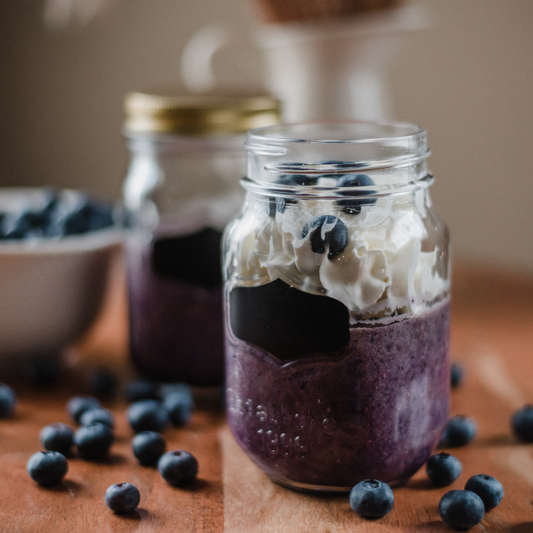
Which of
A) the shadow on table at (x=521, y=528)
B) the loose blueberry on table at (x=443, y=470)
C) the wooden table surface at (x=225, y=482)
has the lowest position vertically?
the wooden table surface at (x=225, y=482)

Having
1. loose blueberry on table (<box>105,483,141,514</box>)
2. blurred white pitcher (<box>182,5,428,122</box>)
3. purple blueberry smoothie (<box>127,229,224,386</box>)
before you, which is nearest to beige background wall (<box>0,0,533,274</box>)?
blurred white pitcher (<box>182,5,428,122</box>)

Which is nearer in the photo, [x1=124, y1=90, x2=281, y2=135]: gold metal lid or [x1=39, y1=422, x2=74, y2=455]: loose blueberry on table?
[x1=39, y1=422, x2=74, y2=455]: loose blueberry on table

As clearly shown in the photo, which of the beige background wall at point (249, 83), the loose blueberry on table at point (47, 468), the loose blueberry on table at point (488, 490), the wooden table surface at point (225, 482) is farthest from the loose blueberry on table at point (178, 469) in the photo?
the beige background wall at point (249, 83)

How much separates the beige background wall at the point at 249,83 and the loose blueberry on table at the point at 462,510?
1581 millimetres

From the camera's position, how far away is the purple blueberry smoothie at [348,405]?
78 cm

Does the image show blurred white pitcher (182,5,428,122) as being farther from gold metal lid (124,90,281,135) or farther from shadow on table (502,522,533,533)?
shadow on table (502,522,533,533)

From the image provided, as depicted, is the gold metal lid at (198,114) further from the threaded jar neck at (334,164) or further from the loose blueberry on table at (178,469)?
the loose blueberry on table at (178,469)

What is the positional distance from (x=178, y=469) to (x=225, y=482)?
64 millimetres

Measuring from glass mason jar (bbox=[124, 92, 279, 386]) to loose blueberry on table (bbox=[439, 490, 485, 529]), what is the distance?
0.49 m

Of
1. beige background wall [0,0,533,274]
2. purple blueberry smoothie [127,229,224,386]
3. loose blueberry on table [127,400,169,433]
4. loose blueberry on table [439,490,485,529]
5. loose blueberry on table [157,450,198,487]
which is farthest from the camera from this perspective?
beige background wall [0,0,533,274]

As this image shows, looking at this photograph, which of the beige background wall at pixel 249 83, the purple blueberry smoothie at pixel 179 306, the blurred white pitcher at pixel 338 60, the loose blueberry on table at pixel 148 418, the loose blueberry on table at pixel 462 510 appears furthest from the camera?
the beige background wall at pixel 249 83

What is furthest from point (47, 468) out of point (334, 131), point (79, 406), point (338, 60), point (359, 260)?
point (338, 60)

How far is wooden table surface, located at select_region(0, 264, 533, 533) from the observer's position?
30.4 inches

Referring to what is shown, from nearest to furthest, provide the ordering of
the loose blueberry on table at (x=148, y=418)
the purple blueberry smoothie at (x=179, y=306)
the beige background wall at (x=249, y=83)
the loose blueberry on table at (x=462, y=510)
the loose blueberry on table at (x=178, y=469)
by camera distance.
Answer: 1. the loose blueberry on table at (x=462, y=510)
2. the loose blueberry on table at (x=178, y=469)
3. the loose blueberry on table at (x=148, y=418)
4. the purple blueberry smoothie at (x=179, y=306)
5. the beige background wall at (x=249, y=83)
